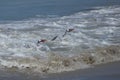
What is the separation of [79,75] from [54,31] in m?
4.68

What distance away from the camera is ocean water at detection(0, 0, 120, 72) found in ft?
31.0

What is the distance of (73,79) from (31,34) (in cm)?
468

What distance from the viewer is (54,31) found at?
12.8 meters

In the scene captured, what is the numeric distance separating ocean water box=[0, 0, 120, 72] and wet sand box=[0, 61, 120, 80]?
1.30ft

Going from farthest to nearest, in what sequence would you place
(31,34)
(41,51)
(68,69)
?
(31,34)
(41,51)
(68,69)

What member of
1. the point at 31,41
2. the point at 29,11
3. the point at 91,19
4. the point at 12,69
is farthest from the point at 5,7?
the point at 12,69

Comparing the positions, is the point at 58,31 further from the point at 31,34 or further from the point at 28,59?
the point at 28,59

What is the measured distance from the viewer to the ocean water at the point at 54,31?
372 inches

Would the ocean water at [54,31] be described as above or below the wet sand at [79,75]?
above

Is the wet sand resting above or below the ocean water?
below

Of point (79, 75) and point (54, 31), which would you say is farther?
point (54, 31)

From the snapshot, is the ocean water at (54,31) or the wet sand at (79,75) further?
the ocean water at (54,31)

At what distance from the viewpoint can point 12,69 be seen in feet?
29.2

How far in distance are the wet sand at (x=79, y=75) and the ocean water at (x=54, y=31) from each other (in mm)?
396
